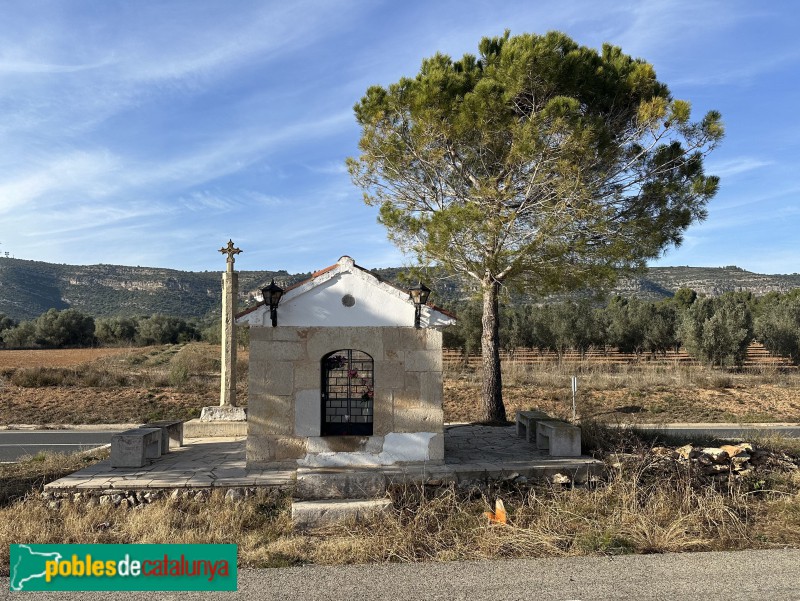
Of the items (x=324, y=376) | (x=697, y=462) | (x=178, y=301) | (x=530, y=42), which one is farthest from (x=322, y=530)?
(x=178, y=301)

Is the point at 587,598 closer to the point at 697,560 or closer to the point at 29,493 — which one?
the point at 697,560

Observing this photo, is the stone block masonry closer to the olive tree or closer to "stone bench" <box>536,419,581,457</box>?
"stone bench" <box>536,419,581,457</box>

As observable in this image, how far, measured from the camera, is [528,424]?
9680mm

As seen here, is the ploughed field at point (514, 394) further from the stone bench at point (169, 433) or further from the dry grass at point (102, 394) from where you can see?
the stone bench at point (169, 433)

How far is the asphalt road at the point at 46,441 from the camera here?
39.0 feet

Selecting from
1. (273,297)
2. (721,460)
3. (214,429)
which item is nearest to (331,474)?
(273,297)

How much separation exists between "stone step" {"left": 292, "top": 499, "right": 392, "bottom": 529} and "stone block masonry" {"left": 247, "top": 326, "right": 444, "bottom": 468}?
3.30 ft

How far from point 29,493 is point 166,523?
2.46 m

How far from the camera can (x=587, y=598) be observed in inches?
175

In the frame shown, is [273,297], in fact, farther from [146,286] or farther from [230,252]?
[146,286]

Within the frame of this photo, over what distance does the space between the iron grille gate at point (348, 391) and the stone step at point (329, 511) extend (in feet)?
4.58

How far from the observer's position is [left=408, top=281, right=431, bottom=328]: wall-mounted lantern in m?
7.50

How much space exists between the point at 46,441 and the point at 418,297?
35.2ft

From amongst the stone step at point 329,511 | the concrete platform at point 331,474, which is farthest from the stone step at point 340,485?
the stone step at point 329,511
